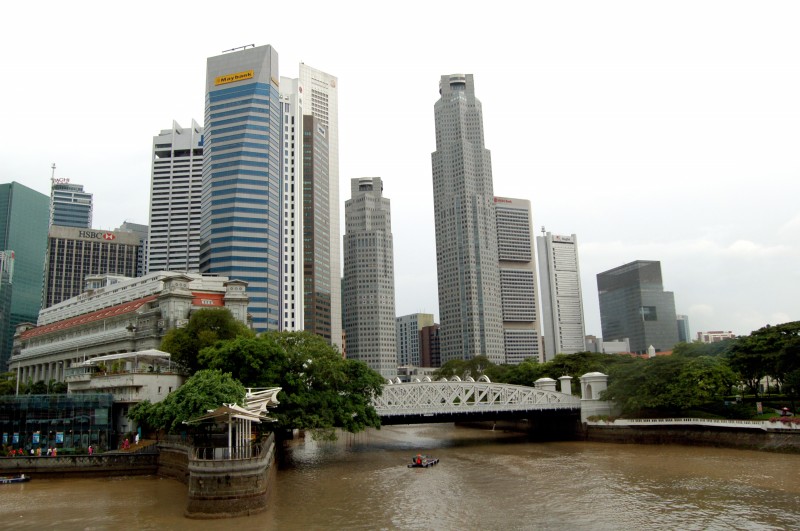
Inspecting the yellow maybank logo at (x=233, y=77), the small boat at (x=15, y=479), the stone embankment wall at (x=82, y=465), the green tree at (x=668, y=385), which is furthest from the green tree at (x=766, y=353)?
the yellow maybank logo at (x=233, y=77)

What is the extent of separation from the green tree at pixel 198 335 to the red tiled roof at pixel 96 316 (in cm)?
2584

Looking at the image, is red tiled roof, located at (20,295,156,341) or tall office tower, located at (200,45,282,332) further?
tall office tower, located at (200,45,282,332)

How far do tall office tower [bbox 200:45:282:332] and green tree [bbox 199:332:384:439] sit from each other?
8313 cm

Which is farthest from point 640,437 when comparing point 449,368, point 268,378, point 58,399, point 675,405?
point 449,368

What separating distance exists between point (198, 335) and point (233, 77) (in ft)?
318

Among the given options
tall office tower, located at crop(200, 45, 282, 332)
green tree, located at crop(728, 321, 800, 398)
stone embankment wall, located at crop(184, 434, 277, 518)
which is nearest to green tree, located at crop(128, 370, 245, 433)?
stone embankment wall, located at crop(184, 434, 277, 518)

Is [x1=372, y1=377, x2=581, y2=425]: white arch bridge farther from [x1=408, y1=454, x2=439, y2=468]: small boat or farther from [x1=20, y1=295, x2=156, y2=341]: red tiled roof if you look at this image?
[x1=20, y1=295, x2=156, y2=341]: red tiled roof

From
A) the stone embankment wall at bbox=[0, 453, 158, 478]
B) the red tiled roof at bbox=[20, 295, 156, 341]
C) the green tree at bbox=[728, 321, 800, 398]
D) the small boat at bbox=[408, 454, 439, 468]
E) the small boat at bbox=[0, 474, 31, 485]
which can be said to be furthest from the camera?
the red tiled roof at bbox=[20, 295, 156, 341]

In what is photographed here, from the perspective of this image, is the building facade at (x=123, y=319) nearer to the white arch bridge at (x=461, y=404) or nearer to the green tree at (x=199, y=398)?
the green tree at (x=199, y=398)

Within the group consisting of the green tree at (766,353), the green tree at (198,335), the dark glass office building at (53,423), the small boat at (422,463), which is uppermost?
the green tree at (198,335)

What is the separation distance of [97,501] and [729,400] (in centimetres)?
7354

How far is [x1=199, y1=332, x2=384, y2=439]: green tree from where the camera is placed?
60250mm

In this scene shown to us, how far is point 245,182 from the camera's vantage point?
152 metres

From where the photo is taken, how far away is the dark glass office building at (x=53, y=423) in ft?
216
